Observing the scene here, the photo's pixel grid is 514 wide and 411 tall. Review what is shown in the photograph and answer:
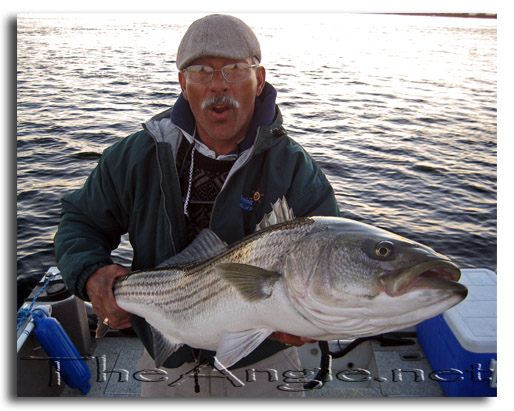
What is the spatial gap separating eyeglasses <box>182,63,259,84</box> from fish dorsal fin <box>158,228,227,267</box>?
0.69 meters

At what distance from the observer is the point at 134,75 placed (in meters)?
3.53

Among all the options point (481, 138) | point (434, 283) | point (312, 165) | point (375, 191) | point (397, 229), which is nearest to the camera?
point (434, 283)

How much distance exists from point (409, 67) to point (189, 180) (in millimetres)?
2069

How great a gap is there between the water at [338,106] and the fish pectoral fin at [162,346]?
24.5 inches

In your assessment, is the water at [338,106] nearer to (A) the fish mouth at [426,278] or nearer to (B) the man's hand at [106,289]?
(B) the man's hand at [106,289]

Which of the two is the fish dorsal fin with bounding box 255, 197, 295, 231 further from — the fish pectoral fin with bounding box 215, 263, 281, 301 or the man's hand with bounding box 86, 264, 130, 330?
the man's hand with bounding box 86, 264, 130, 330

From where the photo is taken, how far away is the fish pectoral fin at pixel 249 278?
167 centimetres

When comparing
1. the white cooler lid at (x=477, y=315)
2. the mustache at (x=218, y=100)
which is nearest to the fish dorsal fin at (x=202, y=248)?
the mustache at (x=218, y=100)

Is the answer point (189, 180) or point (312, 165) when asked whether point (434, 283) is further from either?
point (189, 180)

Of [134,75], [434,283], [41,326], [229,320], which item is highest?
[134,75]

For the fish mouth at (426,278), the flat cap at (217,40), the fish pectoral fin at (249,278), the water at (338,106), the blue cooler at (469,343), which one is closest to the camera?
the fish mouth at (426,278)

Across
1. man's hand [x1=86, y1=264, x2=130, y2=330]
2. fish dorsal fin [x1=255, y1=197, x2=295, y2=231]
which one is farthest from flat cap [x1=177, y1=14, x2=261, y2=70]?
man's hand [x1=86, y1=264, x2=130, y2=330]
